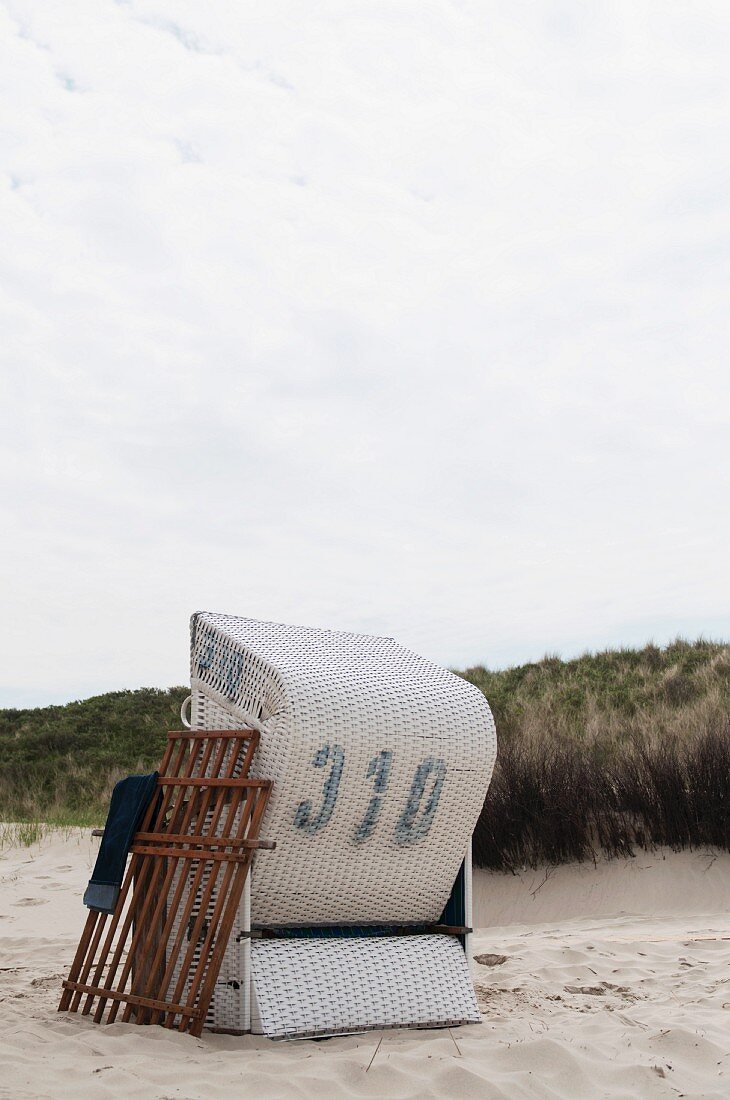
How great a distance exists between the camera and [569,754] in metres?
10.1

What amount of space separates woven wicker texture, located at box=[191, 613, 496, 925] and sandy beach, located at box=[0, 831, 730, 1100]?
2.00ft

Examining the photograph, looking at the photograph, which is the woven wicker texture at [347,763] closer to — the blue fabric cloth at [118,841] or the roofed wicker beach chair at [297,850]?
the roofed wicker beach chair at [297,850]

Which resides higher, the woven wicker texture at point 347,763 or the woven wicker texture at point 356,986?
the woven wicker texture at point 347,763

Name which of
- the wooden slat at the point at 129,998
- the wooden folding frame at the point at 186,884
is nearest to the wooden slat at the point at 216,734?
the wooden folding frame at the point at 186,884

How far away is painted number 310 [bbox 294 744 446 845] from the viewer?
4.34 meters

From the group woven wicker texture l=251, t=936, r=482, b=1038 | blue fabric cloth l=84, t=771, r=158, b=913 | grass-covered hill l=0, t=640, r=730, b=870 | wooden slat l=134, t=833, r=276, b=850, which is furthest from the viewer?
grass-covered hill l=0, t=640, r=730, b=870

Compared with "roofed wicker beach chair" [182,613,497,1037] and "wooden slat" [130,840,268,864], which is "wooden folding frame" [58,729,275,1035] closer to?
"wooden slat" [130,840,268,864]

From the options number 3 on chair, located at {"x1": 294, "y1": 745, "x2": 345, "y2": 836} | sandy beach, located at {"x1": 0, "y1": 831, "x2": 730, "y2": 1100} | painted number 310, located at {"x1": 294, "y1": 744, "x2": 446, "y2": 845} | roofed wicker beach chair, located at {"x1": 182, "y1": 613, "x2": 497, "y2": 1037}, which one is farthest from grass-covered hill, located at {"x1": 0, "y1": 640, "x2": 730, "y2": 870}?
number 3 on chair, located at {"x1": 294, "y1": 745, "x2": 345, "y2": 836}

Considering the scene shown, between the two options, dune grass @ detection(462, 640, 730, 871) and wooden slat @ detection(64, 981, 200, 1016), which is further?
dune grass @ detection(462, 640, 730, 871)

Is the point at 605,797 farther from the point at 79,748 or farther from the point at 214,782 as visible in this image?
the point at 79,748

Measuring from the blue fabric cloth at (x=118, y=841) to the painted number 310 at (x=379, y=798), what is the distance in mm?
827

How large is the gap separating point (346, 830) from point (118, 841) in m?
1.11

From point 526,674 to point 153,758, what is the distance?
24.3 feet

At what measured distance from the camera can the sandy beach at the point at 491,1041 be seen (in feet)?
11.7
